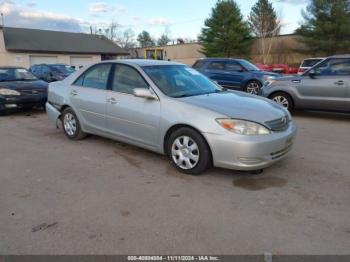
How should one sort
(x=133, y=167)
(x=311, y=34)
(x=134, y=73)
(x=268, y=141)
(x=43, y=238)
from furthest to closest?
(x=311, y=34)
(x=134, y=73)
(x=133, y=167)
(x=268, y=141)
(x=43, y=238)

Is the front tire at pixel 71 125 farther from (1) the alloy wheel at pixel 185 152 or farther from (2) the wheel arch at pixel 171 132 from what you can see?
(1) the alloy wheel at pixel 185 152

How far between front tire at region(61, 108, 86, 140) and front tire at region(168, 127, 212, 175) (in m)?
2.39

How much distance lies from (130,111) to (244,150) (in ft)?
6.36

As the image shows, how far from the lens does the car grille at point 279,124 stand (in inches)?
170

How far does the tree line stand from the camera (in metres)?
34.0

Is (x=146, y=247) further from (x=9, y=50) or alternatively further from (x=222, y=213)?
(x=9, y=50)

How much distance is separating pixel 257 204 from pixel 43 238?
2.23 meters

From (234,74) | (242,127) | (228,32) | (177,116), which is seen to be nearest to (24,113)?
(177,116)

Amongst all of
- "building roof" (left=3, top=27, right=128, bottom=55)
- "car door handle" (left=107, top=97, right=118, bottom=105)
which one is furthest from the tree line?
"car door handle" (left=107, top=97, right=118, bottom=105)

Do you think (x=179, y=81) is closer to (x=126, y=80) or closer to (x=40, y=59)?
(x=126, y=80)

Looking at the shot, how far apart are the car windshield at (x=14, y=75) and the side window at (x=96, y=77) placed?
5.28m

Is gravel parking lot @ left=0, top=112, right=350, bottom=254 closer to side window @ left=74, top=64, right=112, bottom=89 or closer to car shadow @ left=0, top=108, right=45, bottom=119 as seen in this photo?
side window @ left=74, top=64, right=112, bottom=89

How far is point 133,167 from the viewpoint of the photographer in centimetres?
494

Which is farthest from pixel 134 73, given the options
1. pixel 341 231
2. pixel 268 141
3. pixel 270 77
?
pixel 270 77
